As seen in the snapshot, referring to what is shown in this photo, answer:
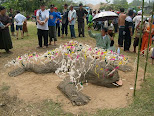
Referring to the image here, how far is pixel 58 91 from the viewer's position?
144 inches

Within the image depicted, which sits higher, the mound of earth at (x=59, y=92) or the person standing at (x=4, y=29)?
the person standing at (x=4, y=29)

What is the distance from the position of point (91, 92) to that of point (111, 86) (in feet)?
1.88

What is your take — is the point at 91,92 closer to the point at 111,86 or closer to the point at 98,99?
the point at 98,99

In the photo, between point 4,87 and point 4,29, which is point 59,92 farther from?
point 4,29

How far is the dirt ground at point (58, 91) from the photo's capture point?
3.15 m

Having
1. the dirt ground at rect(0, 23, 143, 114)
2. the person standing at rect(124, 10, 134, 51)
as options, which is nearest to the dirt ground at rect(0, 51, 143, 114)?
the dirt ground at rect(0, 23, 143, 114)

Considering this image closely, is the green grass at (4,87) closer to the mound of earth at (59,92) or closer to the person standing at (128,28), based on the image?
the mound of earth at (59,92)

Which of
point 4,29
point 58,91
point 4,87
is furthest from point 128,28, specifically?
point 4,87

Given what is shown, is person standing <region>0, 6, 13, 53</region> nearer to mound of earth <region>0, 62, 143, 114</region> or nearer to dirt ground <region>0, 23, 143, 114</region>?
dirt ground <region>0, 23, 143, 114</region>

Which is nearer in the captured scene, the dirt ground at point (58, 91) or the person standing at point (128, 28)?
the dirt ground at point (58, 91)

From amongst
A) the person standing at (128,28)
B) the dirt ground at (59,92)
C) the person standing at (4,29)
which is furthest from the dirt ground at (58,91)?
the person standing at (128,28)

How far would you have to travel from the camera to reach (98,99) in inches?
131

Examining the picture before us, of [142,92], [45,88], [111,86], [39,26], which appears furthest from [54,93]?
[39,26]

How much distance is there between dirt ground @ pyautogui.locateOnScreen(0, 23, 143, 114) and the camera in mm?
3154
